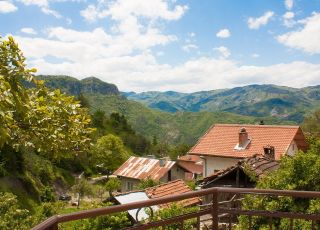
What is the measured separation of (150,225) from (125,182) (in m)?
47.3

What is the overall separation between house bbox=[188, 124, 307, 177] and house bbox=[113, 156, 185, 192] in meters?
16.3

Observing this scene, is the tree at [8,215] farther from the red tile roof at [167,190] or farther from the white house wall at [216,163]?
the white house wall at [216,163]

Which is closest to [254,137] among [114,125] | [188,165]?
[188,165]

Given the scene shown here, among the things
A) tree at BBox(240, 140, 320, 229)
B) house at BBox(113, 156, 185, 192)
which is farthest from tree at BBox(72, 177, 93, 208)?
tree at BBox(240, 140, 320, 229)

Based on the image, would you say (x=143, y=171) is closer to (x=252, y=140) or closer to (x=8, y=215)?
(x=252, y=140)

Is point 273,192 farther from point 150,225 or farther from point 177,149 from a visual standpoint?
point 177,149

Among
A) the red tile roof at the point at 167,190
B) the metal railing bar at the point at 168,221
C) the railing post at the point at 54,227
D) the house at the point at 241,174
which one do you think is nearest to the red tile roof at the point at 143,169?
the red tile roof at the point at 167,190

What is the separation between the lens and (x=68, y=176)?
2844 inches

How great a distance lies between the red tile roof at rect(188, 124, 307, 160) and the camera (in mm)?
29156

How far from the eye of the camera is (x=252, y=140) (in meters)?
30.5

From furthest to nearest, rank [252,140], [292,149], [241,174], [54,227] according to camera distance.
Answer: [252,140]
[292,149]
[241,174]
[54,227]

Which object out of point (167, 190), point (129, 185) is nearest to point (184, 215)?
point (167, 190)

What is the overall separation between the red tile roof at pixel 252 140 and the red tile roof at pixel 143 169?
16.2m

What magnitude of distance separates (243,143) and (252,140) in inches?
35.8
